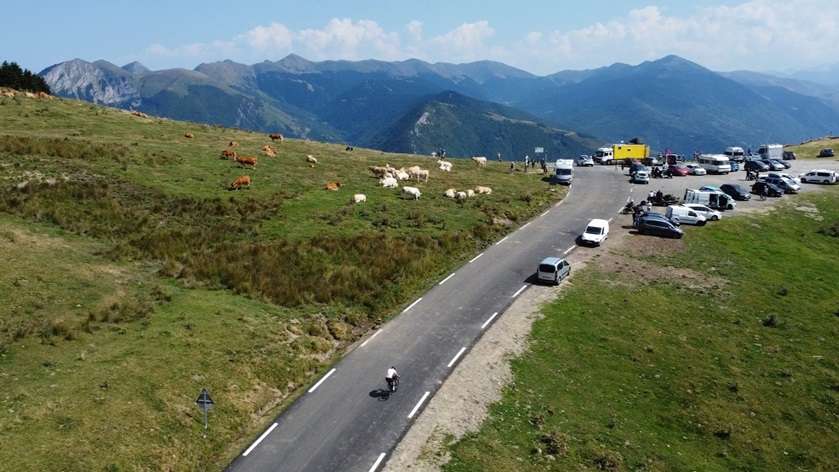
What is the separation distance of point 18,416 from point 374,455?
15468 mm

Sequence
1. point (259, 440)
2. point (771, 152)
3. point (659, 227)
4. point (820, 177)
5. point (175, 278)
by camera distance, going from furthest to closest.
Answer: point (771, 152), point (820, 177), point (659, 227), point (175, 278), point (259, 440)

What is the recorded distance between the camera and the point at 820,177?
9275 cm

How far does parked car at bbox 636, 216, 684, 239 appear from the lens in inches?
2339

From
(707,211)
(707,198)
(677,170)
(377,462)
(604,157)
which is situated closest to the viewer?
(377,462)

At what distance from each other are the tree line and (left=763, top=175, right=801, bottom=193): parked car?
130m

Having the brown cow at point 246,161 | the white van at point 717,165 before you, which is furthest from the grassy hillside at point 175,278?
the white van at point 717,165

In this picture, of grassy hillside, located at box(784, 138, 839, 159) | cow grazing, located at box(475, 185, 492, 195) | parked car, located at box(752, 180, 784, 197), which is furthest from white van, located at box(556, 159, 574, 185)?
grassy hillside, located at box(784, 138, 839, 159)

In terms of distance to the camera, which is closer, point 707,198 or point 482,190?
point 707,198

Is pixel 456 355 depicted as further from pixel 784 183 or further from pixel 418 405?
pixel 784 183

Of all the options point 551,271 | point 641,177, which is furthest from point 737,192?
point 551,271

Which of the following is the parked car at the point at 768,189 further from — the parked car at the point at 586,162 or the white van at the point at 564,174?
the parked car at the point at 586,162

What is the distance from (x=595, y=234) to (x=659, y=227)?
8.47 metres

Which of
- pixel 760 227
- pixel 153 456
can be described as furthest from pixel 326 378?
pixel 760 227

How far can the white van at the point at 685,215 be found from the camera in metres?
→ 64.9
